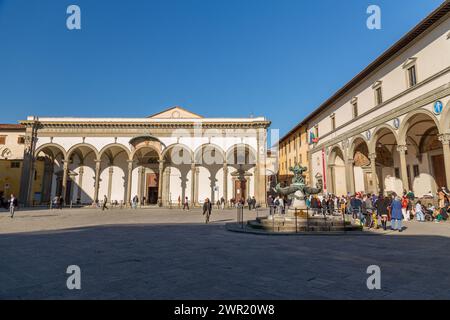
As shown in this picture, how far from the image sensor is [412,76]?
1664 centimetres

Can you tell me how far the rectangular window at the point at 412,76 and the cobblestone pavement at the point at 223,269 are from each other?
12.7 meters

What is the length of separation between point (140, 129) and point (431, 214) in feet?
85.3

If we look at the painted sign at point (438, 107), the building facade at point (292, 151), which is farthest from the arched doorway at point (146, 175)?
the painted sign at point (438, 107)

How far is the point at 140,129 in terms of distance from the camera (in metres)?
28.9

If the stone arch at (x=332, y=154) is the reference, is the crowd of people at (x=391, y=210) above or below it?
below

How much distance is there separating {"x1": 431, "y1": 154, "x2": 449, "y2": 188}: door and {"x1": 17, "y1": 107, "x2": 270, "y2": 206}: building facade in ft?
46.9

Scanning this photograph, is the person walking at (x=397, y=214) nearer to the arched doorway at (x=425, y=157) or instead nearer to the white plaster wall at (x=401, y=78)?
the white plaster wall at (x=401, y=78)

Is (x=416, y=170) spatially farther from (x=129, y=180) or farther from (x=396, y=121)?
(x=129, y=180)

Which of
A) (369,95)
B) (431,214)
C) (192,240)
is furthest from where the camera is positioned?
(369,95)

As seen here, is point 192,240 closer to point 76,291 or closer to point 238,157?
point 76,291

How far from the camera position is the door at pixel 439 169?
1873 centimetres

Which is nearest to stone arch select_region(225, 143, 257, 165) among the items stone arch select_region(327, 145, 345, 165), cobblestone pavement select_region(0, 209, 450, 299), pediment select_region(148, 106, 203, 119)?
pediment select_region(148, 106, 203, 119)

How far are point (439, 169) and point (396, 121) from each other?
5.34m
